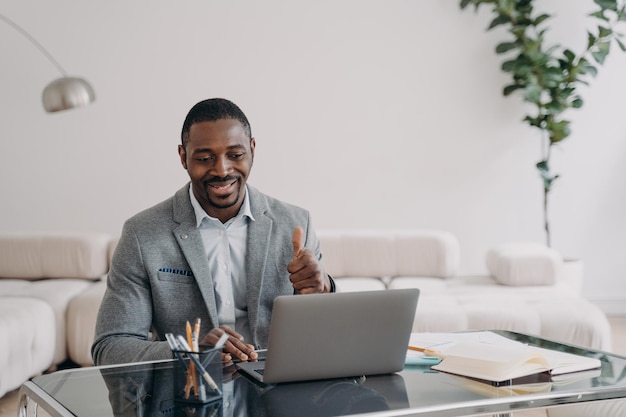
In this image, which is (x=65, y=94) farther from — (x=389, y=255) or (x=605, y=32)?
(x=605, y=32)

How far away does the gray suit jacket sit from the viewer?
2055mm

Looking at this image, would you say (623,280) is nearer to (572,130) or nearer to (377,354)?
(572,130)

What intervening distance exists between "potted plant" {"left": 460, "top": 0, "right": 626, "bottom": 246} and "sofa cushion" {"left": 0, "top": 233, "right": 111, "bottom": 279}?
8.92 feet

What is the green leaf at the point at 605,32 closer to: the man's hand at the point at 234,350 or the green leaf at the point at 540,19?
the green leaf at the point at 540,19

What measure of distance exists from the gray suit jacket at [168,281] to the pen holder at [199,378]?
1.59ft

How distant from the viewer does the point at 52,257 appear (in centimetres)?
482

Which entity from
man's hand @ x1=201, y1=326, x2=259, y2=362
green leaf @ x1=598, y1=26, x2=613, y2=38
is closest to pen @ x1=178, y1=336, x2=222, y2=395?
man's hand @ x1=201, y1=326, x2=259, y2=362

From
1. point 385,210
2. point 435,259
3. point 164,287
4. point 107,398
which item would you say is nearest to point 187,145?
point 164,287

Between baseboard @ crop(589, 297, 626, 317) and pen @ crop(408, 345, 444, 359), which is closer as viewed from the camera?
pen @ crop(408, 345, 444, 359)

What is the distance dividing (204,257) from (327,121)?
353 cm

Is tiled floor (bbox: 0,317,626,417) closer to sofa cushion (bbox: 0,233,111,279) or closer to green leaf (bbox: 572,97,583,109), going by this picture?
sofa cushion (bbox: 0,233,111,279)

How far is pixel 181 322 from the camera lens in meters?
2.12

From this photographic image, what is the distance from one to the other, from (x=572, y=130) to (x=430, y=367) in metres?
4.28

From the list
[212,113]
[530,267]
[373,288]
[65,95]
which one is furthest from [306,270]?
[65,95]
